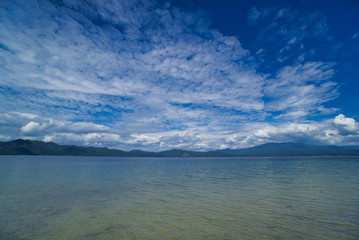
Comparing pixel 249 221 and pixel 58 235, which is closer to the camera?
pixel 58 235

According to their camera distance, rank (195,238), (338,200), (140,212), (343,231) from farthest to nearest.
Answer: (338,200)
(140,212)
(343,231)
(195,238)

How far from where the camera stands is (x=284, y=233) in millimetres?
11250

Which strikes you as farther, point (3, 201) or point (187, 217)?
point (3, 201)

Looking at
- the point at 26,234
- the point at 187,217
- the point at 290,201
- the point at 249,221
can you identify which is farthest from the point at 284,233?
the point at 26,234

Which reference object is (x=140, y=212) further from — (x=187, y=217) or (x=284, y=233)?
(x=284, y=233)

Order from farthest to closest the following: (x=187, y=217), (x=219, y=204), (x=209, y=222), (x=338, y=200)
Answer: (x=338, y=200) → (x=219, y=204) → (x=187, y=217) → (x=209, y=222)

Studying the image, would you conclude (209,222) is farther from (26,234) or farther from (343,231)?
(26,234)

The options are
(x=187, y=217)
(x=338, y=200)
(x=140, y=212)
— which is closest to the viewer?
(x=187, y=217)

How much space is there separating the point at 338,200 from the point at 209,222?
17141 millimetres

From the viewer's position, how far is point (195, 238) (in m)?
10.7

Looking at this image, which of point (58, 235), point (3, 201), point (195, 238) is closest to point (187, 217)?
point (195, 238)

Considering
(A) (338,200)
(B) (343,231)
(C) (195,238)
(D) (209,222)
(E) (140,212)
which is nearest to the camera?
(C) (195,238)

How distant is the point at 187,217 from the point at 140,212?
14.9 feet

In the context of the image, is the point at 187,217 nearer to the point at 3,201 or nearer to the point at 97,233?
the point at 97,233
